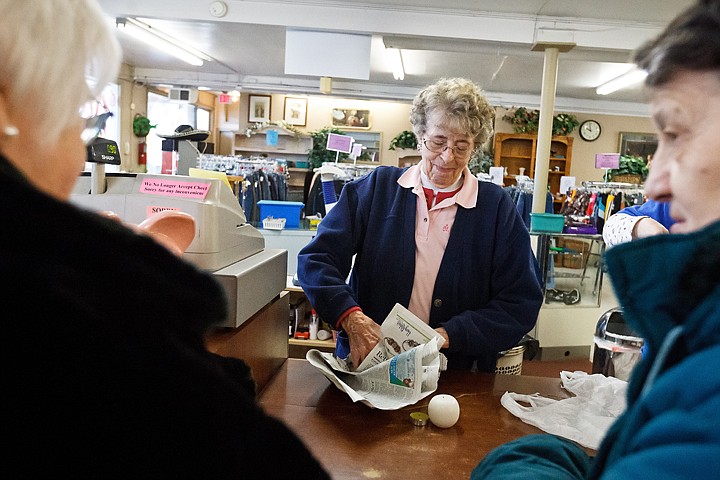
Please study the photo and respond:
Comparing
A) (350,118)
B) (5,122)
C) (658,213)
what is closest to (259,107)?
(350,118)

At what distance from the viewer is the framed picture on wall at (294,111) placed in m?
12.5

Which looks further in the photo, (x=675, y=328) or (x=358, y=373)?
(x=358, y=373)

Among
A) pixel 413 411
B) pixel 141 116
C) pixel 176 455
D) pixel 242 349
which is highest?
pixel 141 116

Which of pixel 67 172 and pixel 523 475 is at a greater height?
pixel 67 172

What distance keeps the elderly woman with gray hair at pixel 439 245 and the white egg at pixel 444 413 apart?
19.9 inches

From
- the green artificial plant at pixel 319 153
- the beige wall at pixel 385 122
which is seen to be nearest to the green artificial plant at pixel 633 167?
the beige wall at pixel 385 122

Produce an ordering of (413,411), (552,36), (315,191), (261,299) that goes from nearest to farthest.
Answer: (413,411) → (261,299) → (552,36) → (315,191)

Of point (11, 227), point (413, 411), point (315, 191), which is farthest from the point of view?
point (315, 191)

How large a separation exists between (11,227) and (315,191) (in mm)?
→ 7008

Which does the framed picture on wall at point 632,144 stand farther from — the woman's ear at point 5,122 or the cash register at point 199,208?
the woman's ear at point 5,122

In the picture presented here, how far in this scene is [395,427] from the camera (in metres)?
1.33

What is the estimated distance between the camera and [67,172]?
634 millimetres

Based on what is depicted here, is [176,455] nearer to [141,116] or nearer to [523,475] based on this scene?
[523,475]

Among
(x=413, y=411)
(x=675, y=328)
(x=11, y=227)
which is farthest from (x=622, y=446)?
(x=413, y=411)
